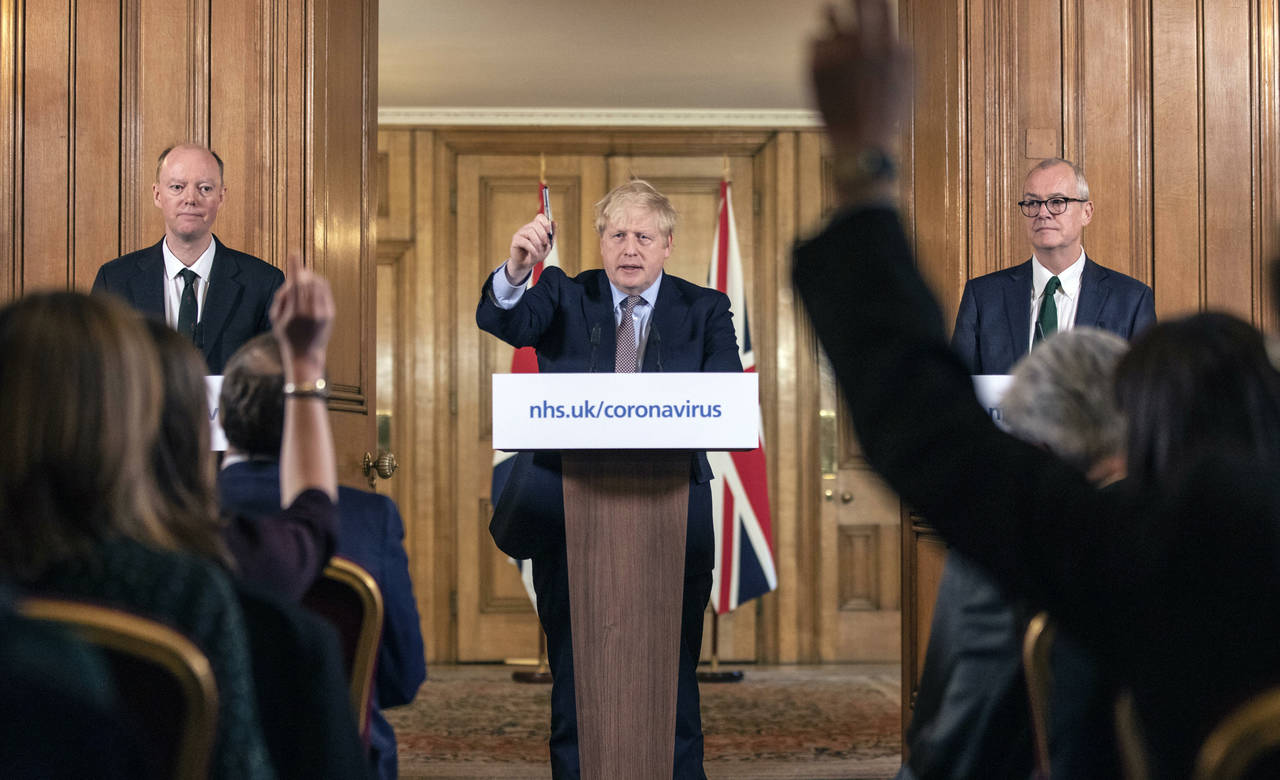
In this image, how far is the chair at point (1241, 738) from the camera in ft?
2.52

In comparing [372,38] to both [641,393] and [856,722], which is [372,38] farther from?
[856,722]

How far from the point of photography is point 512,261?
2.69 meters

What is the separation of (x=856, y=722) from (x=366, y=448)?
8.24 feet

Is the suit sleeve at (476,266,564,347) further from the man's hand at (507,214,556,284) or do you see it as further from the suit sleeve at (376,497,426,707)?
the suit sleeve at (376,497,426,707)

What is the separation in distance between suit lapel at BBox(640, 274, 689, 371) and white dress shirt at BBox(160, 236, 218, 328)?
1245 millimetres

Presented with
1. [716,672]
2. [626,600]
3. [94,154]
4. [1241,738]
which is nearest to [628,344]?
[626,600]

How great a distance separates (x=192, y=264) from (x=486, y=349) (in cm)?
343

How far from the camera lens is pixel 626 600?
7.99 ft

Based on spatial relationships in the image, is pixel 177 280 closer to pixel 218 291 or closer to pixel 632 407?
pixel 218 291

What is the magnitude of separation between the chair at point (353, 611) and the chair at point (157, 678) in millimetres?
A: 421

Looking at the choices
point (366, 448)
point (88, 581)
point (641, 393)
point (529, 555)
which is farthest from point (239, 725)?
point (366, 448)

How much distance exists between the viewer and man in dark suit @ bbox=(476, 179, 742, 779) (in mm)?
2602

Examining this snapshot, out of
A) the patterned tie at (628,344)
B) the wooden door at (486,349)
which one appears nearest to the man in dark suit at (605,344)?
the patterned tie at (628,344)

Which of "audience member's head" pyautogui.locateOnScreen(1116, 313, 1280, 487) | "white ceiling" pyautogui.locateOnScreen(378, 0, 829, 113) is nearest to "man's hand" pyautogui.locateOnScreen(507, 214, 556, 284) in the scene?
"audience member's head" pyautogui.locateOnScreen(1116, 313, 1280, 487)
